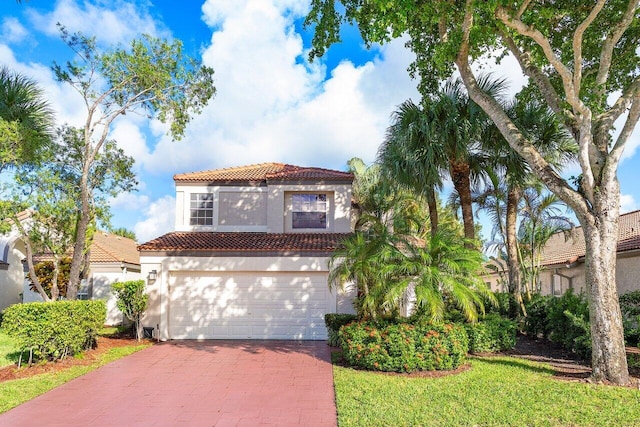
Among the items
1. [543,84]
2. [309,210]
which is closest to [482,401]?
[543,84]

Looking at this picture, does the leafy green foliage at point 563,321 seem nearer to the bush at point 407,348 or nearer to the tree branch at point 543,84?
the bush at point 407,348

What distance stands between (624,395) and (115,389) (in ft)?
29.8

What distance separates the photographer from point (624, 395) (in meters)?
7.14

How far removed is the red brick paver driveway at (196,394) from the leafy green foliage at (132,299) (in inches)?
90.2

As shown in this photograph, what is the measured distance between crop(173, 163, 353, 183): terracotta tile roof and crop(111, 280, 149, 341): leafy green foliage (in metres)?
5.25

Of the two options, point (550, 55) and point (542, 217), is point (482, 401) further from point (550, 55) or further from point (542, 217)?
point (542, 217)

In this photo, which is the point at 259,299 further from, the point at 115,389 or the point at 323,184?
the point at 115,389

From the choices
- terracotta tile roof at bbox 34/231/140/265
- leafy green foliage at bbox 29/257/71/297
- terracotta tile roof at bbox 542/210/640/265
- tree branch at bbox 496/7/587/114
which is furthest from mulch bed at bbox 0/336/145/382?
terracotta tile roof at bbox 542/210/640/265

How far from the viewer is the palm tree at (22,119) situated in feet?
36.7

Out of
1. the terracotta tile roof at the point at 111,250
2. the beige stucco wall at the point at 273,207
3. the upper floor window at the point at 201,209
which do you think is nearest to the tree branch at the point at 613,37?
the beige stucco wall at the point at 273,207

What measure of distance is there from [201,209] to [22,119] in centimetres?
684

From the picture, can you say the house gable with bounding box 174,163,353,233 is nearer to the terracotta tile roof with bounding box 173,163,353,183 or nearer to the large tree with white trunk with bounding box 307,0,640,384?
the terracotta tile roof with bounding box 173,163,353,183

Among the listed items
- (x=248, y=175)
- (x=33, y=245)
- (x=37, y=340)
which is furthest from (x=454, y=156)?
(x=33, y=245)

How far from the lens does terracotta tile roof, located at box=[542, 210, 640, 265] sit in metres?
14.5
